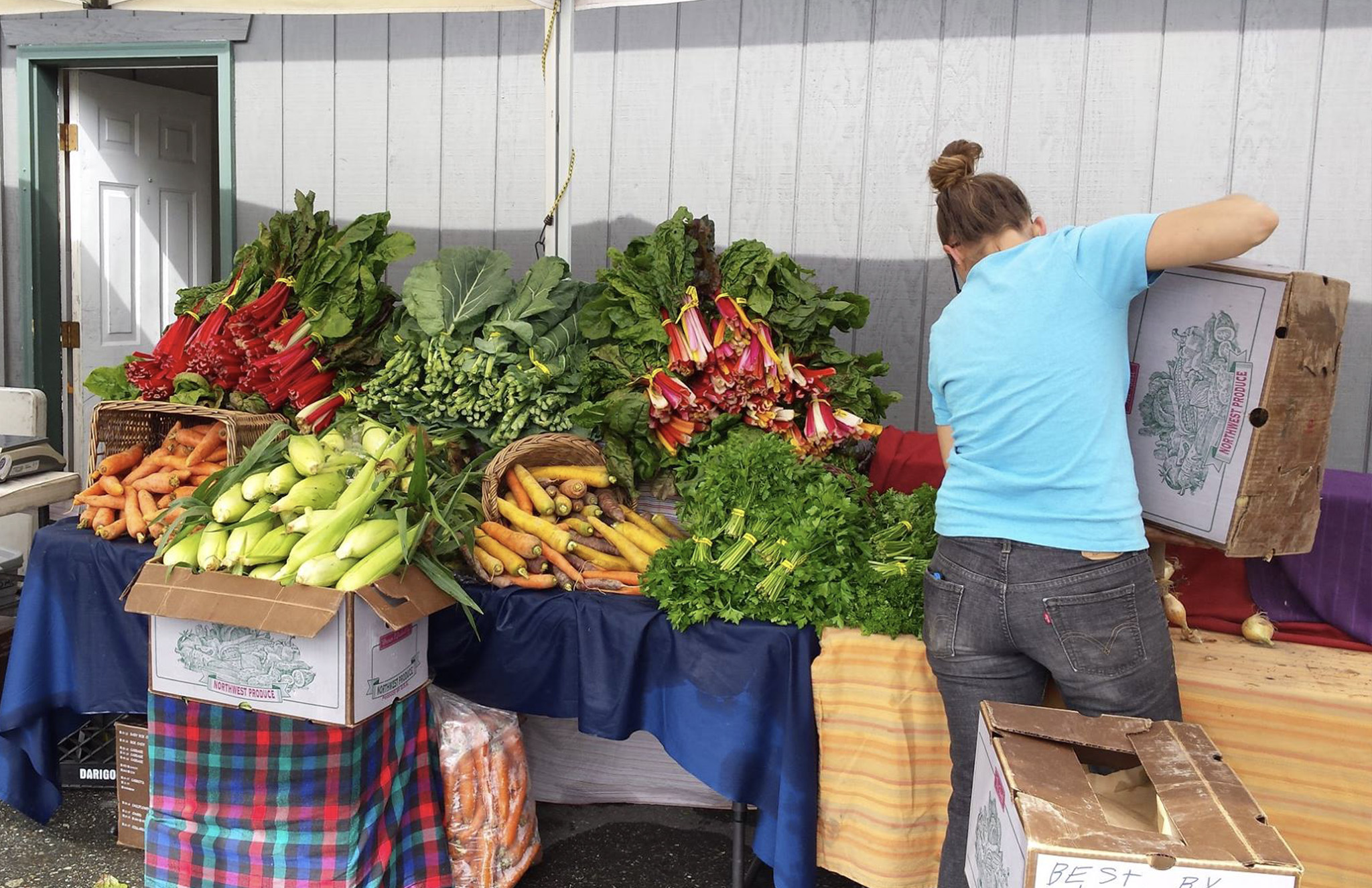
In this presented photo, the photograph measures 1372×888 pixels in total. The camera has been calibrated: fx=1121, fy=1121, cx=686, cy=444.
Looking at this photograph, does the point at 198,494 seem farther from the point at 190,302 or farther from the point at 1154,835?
the point at 1154,835

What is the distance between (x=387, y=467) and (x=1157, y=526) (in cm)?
203

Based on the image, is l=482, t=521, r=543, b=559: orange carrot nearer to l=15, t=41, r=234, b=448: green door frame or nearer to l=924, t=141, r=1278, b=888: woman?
l=924, t=141, r=1278, b=888: woman

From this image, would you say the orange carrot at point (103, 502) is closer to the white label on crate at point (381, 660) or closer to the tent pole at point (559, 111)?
the white label on crate at point (381, 660)

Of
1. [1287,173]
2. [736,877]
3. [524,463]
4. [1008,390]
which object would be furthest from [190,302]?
[1287,173]

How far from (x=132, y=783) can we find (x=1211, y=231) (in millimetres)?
3360

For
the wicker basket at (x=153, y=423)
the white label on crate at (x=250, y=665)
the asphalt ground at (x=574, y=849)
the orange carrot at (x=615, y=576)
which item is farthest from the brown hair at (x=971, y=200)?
the wicker basket at (x=153, y=423)

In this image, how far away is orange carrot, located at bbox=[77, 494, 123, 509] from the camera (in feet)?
11.7

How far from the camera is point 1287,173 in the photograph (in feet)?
12.6

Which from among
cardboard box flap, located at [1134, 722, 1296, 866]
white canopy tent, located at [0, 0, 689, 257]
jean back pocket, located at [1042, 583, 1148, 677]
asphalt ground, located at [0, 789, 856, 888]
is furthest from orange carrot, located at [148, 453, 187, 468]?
cardboard box flap, located at [1134, 722, 1296, 866]

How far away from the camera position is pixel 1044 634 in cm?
226

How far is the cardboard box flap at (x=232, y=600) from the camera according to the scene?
2721mm

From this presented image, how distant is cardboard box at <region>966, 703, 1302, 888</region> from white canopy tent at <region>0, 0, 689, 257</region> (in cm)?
240

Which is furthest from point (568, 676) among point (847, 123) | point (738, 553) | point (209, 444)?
point (847, 123)

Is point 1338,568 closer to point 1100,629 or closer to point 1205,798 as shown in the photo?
point 1100,629
